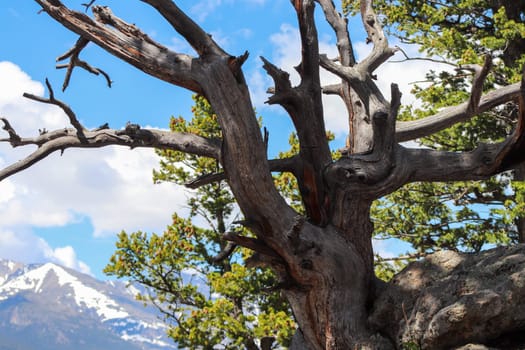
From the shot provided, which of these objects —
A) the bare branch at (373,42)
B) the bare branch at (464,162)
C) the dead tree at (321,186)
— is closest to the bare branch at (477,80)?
the dead tree at (321,186)

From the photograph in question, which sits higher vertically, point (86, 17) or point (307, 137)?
point (86, 17)

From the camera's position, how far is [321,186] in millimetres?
7273

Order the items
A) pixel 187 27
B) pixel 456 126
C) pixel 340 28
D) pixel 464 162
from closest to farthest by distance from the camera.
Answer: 1. pixel 187 27
2. pixel 464 162
3. pixel 340 28
4. pixel 456 126

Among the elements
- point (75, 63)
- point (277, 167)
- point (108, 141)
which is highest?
point (75, 63)

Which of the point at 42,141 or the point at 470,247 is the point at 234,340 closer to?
the point at 470,247

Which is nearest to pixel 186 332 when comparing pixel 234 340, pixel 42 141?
pixel 234 340

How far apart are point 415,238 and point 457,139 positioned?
312 cm

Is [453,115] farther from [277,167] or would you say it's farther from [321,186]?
[277,167]

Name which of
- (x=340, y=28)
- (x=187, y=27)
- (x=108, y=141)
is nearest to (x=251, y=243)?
(x=108, y=141)

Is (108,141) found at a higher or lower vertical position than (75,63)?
lower

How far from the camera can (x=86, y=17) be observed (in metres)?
6.93

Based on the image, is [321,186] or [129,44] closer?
[129,44]

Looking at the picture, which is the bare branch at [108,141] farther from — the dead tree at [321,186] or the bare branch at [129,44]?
the bare branch at [129,44]

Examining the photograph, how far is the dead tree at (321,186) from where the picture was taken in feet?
19.8
